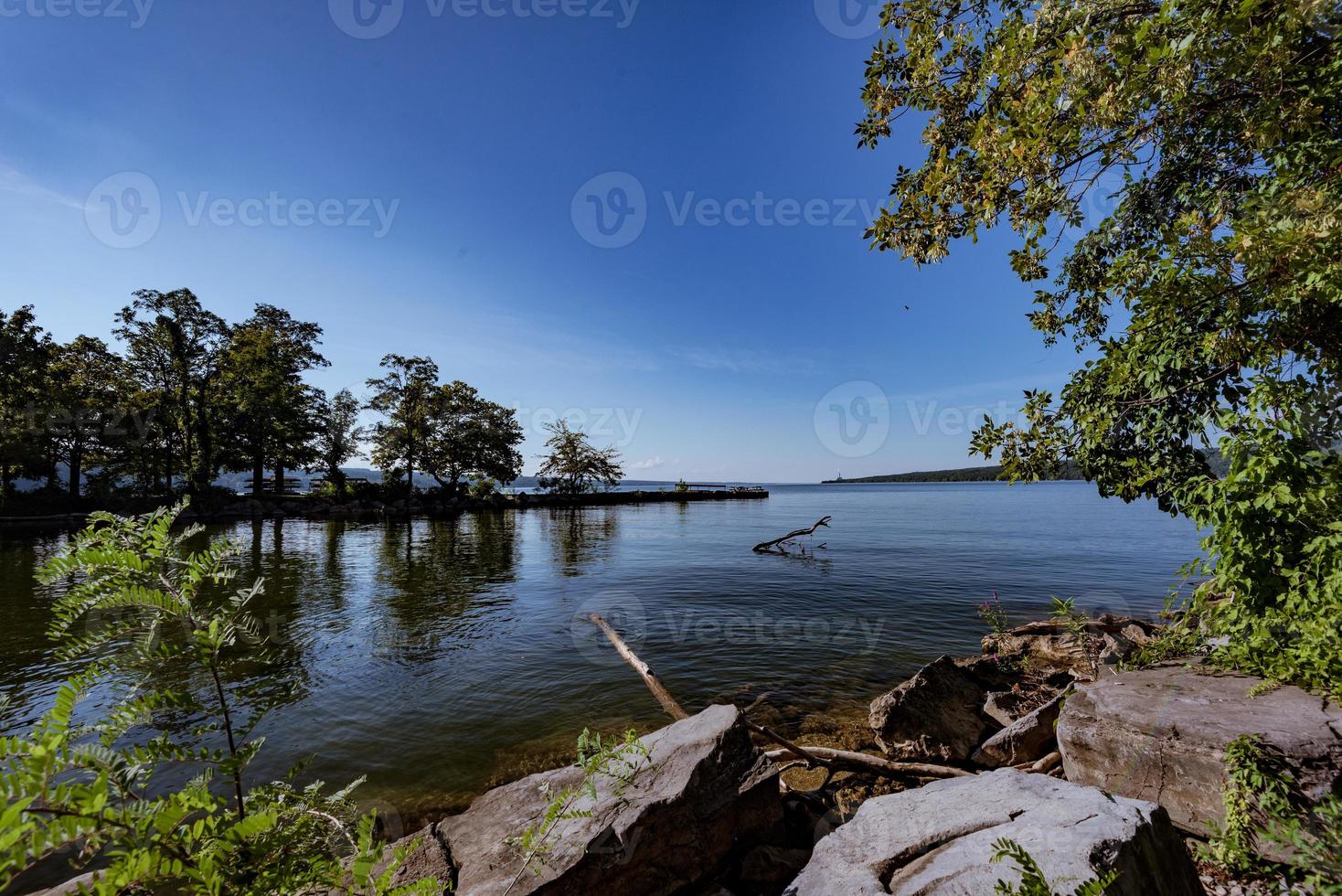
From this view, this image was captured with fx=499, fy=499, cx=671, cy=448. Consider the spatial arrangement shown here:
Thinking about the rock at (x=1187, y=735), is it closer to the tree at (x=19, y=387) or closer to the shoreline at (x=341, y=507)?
the shoreline at (x=341, y=507)

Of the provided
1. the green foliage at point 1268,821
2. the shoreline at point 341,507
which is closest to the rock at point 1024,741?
the green foliage at point 1268,821

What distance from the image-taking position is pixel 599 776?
455cm

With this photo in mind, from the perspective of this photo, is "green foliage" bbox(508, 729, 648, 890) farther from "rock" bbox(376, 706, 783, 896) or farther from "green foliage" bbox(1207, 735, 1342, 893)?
"green foliage" bbox(1207, 735, 1342, 893)

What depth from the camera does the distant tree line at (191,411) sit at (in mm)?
34406

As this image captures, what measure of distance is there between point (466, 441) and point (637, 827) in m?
54.8

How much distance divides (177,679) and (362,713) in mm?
4237

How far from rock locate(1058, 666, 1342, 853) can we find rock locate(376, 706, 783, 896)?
305 cm

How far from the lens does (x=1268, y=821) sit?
366 cm

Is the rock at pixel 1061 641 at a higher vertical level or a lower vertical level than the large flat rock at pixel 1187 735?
lower

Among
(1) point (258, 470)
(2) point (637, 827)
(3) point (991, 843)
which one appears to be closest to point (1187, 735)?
(3) point (991, 843)

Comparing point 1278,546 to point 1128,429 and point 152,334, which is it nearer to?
point 1128,429

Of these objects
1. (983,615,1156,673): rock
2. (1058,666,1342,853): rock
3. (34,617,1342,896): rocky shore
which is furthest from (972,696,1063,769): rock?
(983,615,1156,673): rock

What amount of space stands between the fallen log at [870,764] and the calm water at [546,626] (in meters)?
2.45

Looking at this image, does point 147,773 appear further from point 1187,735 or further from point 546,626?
point 546,626
